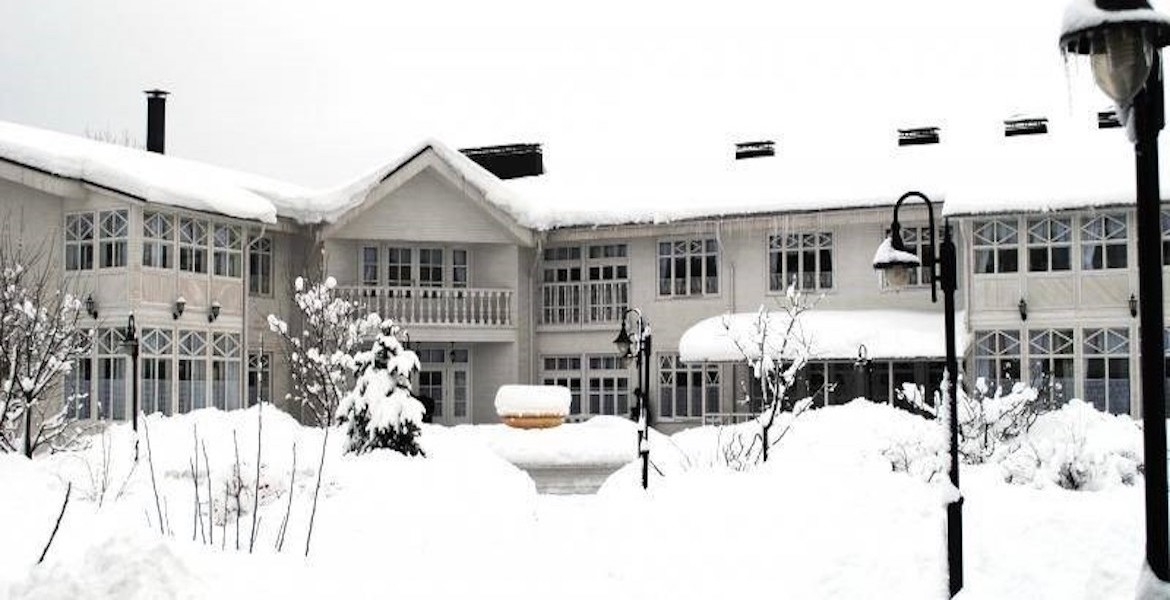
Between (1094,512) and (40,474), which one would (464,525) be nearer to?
(40,474)

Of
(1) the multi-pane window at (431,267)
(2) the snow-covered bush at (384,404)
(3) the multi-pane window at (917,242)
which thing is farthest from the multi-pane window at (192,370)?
(3) the multi-pane window at (917,242)

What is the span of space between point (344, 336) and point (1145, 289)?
24.1 m

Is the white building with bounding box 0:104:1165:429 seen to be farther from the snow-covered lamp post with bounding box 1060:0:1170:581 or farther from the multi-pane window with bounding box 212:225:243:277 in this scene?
the snow-covered lamp post with bounding box 1060:0:1170:581

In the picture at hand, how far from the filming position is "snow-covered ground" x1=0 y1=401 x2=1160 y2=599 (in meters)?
10.4

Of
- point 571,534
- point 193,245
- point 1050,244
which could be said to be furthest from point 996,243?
point 193,245

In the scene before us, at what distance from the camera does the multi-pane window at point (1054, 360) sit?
90.0ft

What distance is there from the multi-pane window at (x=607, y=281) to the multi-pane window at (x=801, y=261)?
3.61 meters

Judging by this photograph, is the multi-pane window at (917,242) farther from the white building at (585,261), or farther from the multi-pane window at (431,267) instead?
the multi-pane window at (431,267)

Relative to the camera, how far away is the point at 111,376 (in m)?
27.8

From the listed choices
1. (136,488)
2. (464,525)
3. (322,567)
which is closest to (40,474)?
(136,488)

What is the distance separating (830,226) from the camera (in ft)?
103

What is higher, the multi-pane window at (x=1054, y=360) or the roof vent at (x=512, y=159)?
the roof vent at (x=512, y=159)

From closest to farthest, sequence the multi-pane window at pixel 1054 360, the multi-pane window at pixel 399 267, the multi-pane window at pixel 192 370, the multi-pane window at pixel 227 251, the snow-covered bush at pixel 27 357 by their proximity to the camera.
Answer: the snow-covered bush at pixel 27 357
the multi-pane window at pixel 1054 360
the multi-pane window at pixel 192 370
the multi-pane window at pixel 227 251
the multi-pane window at pixel 399 267

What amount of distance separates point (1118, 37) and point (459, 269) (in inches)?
1129
